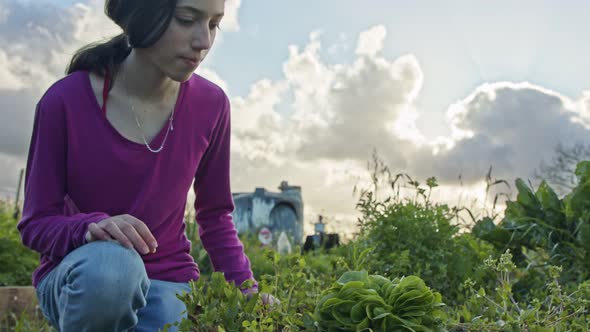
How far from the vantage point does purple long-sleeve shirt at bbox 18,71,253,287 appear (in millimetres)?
2283

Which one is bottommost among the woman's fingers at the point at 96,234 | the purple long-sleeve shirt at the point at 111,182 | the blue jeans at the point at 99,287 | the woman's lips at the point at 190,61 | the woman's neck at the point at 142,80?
the blue jeans at the point at 99,287

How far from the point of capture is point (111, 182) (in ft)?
7.84

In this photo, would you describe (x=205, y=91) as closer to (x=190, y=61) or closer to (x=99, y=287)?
(x=190, y=61)

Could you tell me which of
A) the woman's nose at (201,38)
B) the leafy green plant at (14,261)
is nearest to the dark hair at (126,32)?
the woman's nose at (201,38)

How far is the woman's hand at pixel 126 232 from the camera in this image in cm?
196

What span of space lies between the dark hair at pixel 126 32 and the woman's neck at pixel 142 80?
0.23 feet

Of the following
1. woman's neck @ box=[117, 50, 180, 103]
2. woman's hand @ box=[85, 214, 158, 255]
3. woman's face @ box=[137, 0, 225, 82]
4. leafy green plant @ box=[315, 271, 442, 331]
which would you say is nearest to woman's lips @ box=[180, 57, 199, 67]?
woman's face @ box=[137, 0, 225, 82]

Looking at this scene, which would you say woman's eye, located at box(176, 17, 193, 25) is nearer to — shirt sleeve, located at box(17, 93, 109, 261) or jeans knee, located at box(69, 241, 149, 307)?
shirt sleeve, located at box(17, 93, 109, 261)

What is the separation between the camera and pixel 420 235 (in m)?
3.35

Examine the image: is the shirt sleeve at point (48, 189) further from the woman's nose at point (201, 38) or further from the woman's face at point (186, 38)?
the woman's nose at point (201, 38)

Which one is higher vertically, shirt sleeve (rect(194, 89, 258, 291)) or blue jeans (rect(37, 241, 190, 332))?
shirt sleeve (rect(194, 89, 258, 291))

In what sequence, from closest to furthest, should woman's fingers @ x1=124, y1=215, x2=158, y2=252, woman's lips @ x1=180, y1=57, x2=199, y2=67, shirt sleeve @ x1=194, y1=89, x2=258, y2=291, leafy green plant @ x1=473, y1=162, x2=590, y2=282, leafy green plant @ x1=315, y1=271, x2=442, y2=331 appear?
leafy green plant @ x1=315, y1=271, x2=442, y2=331 < woman's fingers @ x1=124, y1=215, x2=158, y2=252 < woman's lips @ x1=180, y1=57, x2=199, y2=67 < shirt sleeve @ x1=194, y1=89, x2=258, y2=291 < leafy green plant @ x1=473, y1=162, x2=590, y2=282

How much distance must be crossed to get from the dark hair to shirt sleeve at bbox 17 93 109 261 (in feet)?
0.79

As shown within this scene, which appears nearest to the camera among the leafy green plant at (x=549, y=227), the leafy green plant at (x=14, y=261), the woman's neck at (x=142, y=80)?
the woman's neck at (x=142, y=80)
